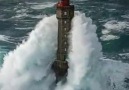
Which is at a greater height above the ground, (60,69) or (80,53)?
(80,53)

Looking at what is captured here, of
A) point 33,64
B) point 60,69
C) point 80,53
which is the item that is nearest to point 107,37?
point 60,69

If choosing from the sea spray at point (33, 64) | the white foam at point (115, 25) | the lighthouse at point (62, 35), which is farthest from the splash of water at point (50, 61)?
the white foam at point (115, 25)

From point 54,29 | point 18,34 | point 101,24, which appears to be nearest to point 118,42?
point 101,24

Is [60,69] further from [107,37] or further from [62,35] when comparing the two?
[107,37]

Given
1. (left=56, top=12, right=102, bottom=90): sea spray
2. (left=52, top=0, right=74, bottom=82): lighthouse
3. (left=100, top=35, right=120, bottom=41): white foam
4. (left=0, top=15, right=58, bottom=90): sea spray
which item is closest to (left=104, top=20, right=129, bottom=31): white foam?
(left=100, top=35, right=120, bottom=41): white foam

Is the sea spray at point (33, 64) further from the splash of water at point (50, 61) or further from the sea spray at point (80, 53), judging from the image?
the sea spray at point (80, 53)

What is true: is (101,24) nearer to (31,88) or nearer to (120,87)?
(120,87)

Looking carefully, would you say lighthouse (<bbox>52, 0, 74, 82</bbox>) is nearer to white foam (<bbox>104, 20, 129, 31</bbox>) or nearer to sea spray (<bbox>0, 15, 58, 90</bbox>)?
sea spray (<bbox>0, 15, 58, 90</bbox>)
